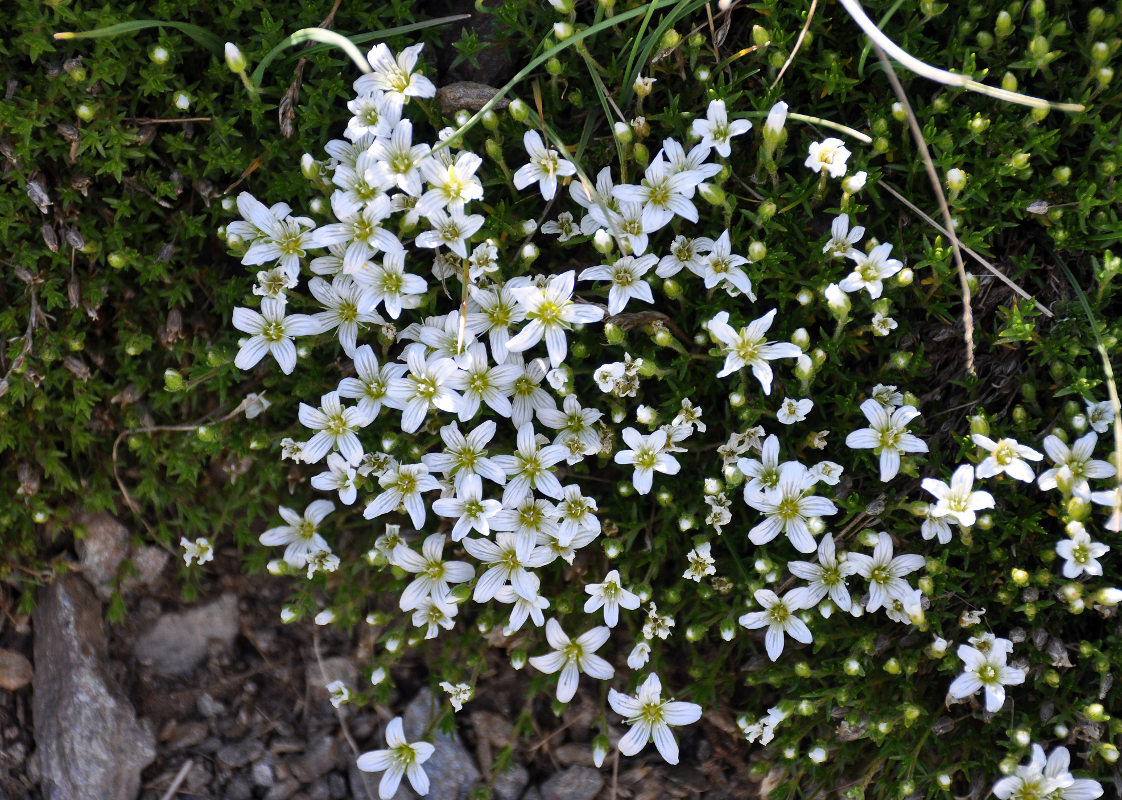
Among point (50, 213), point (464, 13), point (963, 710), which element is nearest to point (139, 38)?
point (50, 213)

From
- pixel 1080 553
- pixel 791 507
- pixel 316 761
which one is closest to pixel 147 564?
pixel 316 761

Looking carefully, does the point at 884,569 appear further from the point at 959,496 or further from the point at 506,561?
the point at 506,561

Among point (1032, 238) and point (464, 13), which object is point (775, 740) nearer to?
point (1032, 238)

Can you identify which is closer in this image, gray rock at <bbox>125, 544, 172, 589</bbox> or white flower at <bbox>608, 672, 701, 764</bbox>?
white flower at <bbox>608, 672, 701, 764</bbox>

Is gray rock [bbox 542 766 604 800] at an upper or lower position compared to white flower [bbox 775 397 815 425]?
lower

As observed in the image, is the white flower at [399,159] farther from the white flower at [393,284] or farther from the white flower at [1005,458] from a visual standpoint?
the white flower at [1005,458]

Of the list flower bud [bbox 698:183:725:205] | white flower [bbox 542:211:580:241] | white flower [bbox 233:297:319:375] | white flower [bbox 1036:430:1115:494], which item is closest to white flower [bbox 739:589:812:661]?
white flower [bbox 1036:430:1115:494]

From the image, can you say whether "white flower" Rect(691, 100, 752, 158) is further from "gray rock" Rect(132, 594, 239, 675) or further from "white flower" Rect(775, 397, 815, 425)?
"gray rock" Rect(132, 594, 239, 675)
